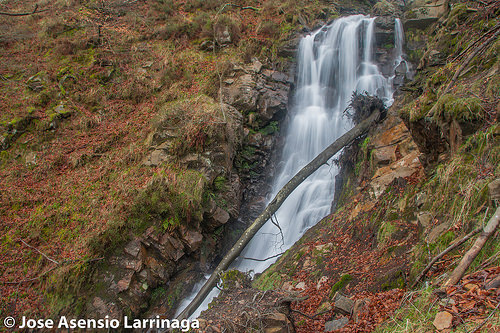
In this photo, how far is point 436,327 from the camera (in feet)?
6.25

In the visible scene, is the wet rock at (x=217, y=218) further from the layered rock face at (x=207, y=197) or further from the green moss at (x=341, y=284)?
the green moss at (x=341, y=284)

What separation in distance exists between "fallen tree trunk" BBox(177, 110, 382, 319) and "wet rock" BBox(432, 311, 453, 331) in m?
4.84

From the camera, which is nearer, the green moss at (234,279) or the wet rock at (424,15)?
the green moss at (234,279)

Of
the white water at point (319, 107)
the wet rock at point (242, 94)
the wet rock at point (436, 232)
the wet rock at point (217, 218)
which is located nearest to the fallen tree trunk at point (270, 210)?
the wet rock at point (217, 218)

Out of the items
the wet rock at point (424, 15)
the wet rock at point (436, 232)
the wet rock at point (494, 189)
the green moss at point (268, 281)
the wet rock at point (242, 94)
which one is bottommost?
the green moss at point (268, 281)

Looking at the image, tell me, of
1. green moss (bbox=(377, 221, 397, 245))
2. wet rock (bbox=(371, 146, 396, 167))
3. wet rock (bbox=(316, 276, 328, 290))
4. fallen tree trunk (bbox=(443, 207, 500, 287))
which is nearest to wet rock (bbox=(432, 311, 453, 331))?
fallen tree trunk (bbox=(443, 207, 500, 287))

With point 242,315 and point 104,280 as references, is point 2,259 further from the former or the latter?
point 242,315

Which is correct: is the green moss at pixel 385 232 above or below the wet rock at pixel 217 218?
above

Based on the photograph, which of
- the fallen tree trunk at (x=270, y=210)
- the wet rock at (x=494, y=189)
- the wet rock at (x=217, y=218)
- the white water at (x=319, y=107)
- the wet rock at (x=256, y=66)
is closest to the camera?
the wet rock at (x=494, y=189)

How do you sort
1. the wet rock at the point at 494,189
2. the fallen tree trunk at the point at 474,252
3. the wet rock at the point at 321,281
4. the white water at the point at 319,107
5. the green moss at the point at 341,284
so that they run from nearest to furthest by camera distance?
the fallen tree trunk at the point at 474,252 → the wet rock at the point at 494,189 → the green moss at the point at 341,284 → the wet rock at the point at 321,281 → the white water at the point at 319,107

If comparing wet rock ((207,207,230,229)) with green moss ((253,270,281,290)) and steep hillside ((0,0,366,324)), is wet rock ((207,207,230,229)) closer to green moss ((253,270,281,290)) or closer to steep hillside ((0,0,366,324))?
steep hillside ((0,0,366,324))

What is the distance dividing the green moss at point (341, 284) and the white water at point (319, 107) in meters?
3.52

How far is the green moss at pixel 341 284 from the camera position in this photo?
434 cm

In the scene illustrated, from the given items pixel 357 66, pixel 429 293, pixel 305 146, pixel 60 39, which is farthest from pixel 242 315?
pixel 60 39
